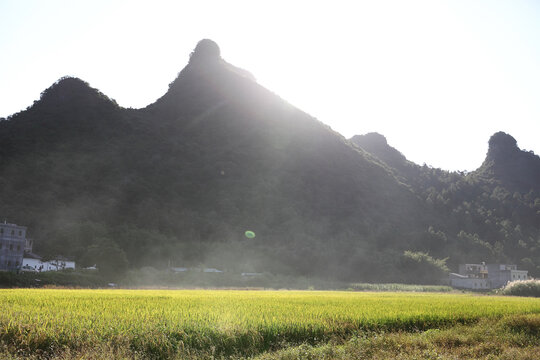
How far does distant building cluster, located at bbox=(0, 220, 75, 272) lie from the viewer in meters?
51.6

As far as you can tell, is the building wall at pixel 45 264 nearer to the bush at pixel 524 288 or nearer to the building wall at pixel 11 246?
the building wall at pixel 11 246

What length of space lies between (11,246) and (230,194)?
5672 centimetres

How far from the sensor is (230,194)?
343 feet

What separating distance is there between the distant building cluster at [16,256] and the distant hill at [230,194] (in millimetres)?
4023

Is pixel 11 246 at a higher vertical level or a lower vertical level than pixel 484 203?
lower

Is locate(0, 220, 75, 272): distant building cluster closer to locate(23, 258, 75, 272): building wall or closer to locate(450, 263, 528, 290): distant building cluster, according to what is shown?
locate(23, 258, 75, 272): building wall

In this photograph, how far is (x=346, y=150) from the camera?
136 m

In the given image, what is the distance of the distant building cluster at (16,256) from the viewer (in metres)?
51.6

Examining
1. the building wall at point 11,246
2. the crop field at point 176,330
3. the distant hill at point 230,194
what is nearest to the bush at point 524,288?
the distant hill at point 230,194

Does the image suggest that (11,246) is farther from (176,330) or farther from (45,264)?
(176,330)

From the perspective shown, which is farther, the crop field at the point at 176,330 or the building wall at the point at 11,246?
the building wall at the point at 11,246

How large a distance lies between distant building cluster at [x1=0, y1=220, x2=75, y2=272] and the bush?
171 ft

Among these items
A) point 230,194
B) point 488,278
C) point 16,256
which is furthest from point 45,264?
point 488,278

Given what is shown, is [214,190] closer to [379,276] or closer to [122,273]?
[379,276]
